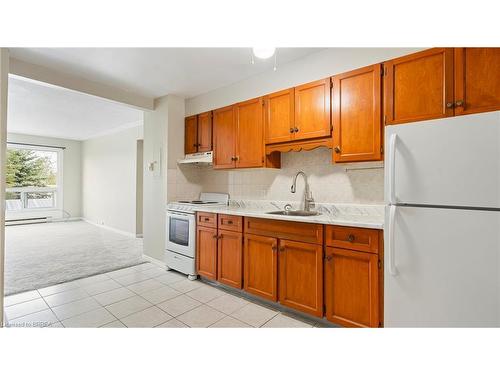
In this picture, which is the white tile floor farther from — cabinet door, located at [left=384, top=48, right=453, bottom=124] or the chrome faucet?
cabinet door, located at [left=384, top=48, right=453, bottom=124]

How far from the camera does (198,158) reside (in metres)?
3.26

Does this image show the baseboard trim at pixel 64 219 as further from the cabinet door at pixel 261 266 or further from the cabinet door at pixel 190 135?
the cabinet door at pixel 261 266

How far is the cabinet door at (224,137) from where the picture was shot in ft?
9.78

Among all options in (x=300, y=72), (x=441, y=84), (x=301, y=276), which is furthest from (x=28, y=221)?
(x=441, y=84)

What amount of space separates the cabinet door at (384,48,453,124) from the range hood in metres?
2.06

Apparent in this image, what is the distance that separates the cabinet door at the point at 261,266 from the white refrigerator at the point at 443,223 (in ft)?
3.15

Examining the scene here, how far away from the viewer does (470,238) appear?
4.17ft

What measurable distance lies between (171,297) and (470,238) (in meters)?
2.48

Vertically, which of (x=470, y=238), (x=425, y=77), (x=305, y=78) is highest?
(x=305, y=78)

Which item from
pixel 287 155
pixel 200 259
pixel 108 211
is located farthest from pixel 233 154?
pixel 108 211

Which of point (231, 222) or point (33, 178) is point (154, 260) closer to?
point (231, 222)

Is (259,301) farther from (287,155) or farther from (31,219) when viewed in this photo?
(31,219)

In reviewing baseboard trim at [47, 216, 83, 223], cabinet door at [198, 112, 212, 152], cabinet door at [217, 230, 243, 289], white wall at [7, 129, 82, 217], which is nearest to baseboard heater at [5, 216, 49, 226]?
baseboard trim at [47, 216, 83, 223]

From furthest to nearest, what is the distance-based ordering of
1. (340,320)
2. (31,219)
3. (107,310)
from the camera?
1. (31,219)
2. (107,310)
3. (340,320)
